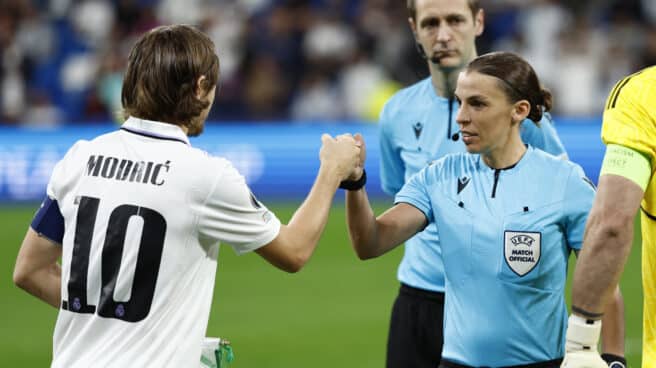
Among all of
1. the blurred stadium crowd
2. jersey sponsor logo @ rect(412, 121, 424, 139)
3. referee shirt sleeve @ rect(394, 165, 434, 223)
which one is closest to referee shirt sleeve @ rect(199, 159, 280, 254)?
referee shirt sleeve @ rect(394, 165, 434, 223)

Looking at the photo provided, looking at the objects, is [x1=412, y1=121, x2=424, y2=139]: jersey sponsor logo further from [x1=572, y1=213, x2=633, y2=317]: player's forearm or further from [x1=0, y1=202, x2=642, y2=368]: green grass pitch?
[x1=0, y1=202, x2=642, y2=368]: green grass pitch

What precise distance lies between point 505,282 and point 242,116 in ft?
44.1

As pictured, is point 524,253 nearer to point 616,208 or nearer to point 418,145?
point 616,208

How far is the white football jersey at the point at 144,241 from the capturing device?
350 cm

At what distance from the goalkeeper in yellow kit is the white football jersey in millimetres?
1038

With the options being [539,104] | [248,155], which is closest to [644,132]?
[539,104]

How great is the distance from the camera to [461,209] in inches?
168

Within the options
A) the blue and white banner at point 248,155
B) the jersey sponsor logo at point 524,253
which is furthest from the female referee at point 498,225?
the blue and white banner at point 248,155

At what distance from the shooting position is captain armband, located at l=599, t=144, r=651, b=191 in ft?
10.9

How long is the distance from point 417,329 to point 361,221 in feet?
4.60

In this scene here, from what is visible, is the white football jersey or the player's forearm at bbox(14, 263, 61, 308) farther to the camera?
the player's forearm at bbox(14, 263, 61, 308)

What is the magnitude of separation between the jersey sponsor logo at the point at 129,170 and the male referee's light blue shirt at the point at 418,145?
192 centimetres

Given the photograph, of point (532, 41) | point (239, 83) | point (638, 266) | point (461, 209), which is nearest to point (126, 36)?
point (239, 83)

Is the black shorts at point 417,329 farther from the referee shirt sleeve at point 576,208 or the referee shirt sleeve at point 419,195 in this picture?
the referee shirt sleeve at point 576,208
